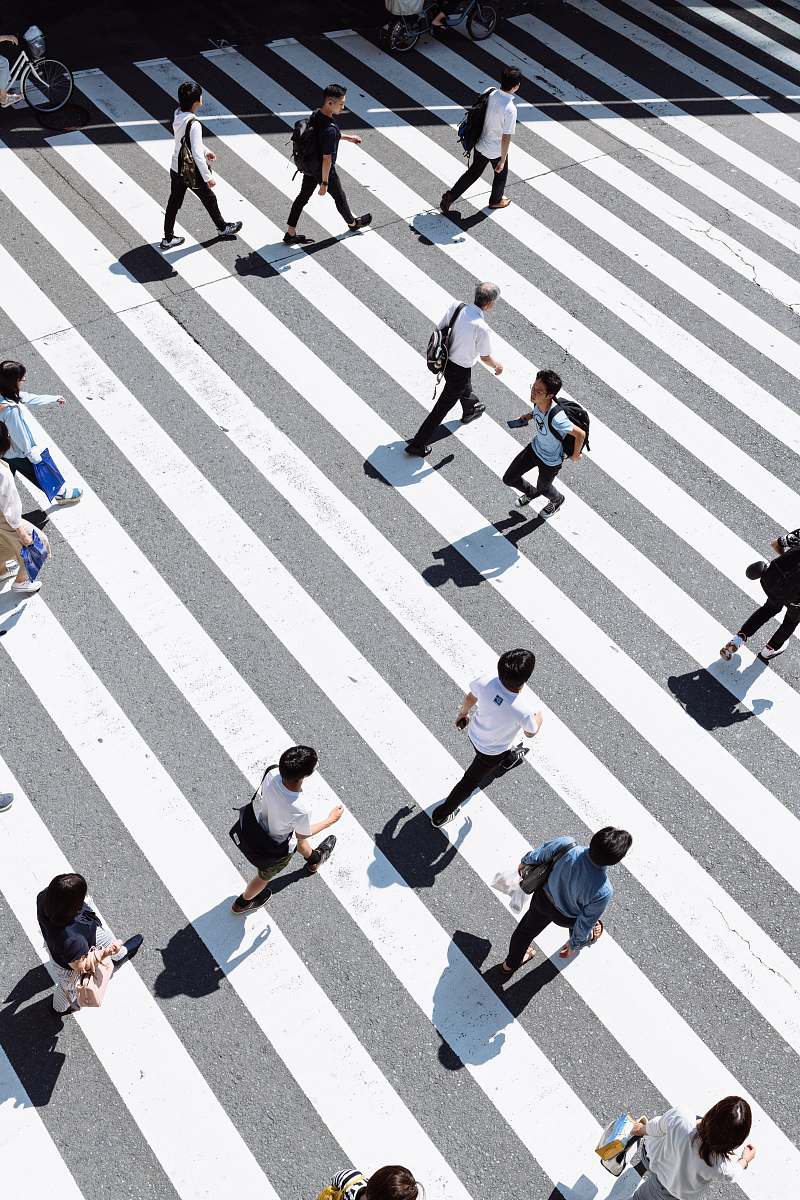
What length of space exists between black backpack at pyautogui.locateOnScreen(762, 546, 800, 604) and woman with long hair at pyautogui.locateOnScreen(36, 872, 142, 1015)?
5.22 metres

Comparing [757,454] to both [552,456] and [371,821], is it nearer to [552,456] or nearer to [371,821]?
[552,456]

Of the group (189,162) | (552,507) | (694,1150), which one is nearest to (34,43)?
Answer: (189,162)

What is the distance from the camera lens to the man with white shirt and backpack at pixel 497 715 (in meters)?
6.44

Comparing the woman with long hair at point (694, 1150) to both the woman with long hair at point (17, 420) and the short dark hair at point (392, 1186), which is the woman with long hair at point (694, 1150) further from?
the woman with long hair at point (17, 420)

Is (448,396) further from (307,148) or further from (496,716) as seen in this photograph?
(496,716)

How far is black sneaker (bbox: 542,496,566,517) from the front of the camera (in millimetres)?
9391

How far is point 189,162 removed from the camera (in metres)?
10.5

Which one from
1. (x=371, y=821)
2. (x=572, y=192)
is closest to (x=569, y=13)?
(x=572, y=192)

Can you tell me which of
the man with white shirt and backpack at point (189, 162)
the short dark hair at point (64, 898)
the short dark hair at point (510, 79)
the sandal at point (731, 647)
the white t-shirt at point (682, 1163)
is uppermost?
the man with white shirt and backpack at point (189, 162)

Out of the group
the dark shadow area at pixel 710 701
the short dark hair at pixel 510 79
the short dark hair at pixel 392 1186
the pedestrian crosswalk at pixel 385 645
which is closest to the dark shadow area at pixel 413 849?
the pedestrian crosswalk at pixel 385 645

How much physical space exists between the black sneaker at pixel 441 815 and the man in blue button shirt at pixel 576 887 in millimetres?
1063

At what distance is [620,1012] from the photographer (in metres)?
6.75

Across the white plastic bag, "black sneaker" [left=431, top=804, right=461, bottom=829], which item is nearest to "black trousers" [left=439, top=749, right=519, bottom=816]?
"black sneaker" [left=431, top=804, right=461, bottom=829]

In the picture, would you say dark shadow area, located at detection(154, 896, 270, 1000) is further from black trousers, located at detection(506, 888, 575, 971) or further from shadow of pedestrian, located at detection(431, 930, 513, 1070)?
black trousers, located at detection(506, 888, 575, 971)
